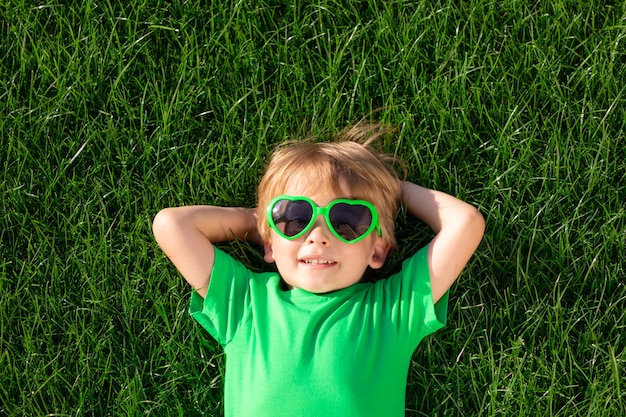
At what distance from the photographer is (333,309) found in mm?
3264

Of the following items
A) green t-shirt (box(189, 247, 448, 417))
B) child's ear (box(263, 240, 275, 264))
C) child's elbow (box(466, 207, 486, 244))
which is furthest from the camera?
child's ear (box(263, 240, 275, 264))

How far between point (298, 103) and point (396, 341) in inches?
39.9

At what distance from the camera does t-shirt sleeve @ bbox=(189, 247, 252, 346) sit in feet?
10.8

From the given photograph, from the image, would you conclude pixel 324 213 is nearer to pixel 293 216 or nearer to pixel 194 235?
pixel 293 216

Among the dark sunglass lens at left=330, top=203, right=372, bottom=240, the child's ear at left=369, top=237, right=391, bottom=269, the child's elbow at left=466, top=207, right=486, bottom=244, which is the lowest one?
the child's ear at left=369, top=237, right=391, bottom=269

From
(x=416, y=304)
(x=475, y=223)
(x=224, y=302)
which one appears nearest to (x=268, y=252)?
(x=224, y=302)

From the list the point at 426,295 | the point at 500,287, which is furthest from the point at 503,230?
the point at 426,295

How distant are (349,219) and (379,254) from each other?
0.79ft

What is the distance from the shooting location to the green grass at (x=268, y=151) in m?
3.44

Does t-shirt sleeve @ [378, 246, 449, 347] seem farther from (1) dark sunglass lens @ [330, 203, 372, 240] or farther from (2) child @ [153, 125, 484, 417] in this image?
(1) dark sunglass lens @ [330, 203, 372, 240]

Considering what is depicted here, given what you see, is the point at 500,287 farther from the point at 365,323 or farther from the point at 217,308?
the point at 217,308

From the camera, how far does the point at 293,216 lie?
10.4 feet

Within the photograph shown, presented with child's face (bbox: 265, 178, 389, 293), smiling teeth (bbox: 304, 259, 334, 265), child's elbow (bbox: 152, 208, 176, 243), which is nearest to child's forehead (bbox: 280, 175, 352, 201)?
child's face (bbox: 265, 178, 389, 293)

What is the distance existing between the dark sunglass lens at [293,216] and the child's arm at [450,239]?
18.3 inches
